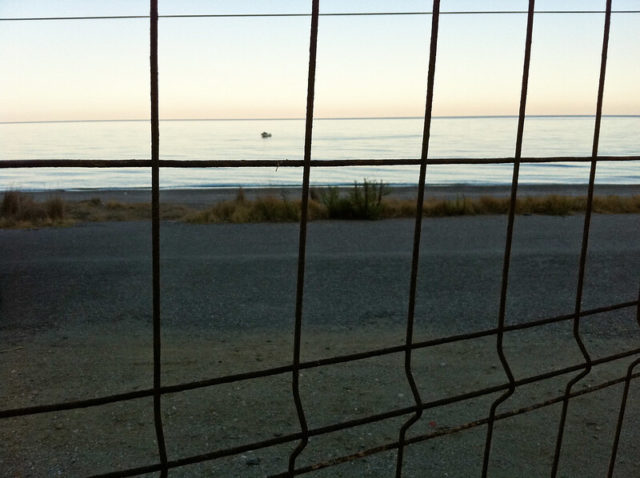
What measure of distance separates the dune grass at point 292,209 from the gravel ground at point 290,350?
3044 mm

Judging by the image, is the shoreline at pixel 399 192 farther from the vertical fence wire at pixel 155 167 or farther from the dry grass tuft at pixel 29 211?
the vertical fence wire at pixel 155 167

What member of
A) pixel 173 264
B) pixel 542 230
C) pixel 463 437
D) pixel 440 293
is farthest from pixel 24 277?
pixel 542 230

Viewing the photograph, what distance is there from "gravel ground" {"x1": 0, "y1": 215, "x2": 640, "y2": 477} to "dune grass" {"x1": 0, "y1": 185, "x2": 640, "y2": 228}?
3044 millimetres

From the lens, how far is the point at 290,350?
440 cm

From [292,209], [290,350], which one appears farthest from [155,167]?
[292,209]

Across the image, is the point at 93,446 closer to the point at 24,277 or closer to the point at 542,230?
the point at 24,277

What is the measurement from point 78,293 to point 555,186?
2222cm

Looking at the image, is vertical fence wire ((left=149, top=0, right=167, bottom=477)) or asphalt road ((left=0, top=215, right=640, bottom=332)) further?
asphalt road ((left=0, top=215, right=640, bottom=332))

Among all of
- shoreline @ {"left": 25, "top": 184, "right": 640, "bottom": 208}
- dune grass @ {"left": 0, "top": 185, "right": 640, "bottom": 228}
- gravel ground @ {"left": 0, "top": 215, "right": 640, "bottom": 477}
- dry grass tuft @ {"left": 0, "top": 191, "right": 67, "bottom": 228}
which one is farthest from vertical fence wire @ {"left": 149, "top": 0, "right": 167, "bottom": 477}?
shoreline @ {"left": 25, "top": 184, "right": 640, "bottom": 208}

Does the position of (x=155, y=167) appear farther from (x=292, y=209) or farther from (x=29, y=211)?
(x=29, y=211)

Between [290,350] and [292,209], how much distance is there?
24.9 ft

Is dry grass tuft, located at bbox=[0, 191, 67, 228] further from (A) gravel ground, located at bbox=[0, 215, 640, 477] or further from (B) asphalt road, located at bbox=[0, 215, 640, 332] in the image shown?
(A) gravel ground, located at bbox=[0, 215, 640, 477]

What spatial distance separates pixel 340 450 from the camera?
303 cm

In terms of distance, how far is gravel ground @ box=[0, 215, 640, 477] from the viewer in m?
3.04
